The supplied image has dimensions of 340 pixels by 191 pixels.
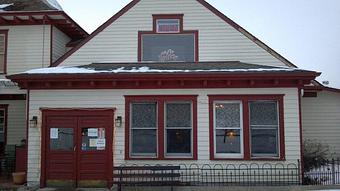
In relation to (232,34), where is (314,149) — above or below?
below

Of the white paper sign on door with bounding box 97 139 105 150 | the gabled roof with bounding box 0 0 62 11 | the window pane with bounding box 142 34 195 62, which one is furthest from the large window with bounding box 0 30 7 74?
the white paper sign on door with bounding box 97 139 105 150

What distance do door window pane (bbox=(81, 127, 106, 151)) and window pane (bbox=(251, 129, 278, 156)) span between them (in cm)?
493

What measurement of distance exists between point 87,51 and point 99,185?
512 centimetres

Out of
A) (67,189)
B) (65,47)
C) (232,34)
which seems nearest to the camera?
(67,189)

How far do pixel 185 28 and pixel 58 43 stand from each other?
5.75 m

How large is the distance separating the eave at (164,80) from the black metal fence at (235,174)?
8.53 feet

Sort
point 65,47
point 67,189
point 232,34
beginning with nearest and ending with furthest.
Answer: point 67,189
point 232,34
point 65,47

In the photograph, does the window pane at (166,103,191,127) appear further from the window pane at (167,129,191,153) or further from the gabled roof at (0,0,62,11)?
the gabled roof at (0,0,62,11)

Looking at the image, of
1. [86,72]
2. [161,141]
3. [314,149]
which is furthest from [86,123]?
[314,149]

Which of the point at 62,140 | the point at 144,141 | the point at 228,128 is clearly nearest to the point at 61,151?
the point at 62,140

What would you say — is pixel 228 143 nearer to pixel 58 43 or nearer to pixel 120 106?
pixel 120 106

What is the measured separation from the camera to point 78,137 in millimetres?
14242

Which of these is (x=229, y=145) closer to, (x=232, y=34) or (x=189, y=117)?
(x=189, y=117)

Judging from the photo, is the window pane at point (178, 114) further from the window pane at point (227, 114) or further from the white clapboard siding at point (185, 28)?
the white clapboard siding at point (185, 28)
